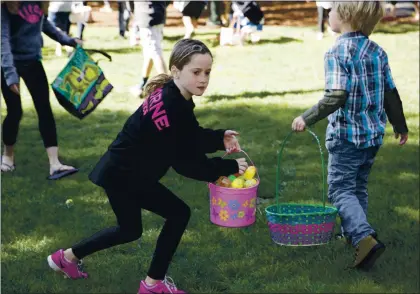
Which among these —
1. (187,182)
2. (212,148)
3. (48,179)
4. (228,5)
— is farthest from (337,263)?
(228,5)

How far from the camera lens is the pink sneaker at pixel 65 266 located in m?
4.41

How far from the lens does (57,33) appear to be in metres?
6.46

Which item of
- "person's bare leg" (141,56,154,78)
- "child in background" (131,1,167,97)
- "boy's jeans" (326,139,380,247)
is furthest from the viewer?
"person's bare leg" (141,56,154,78)

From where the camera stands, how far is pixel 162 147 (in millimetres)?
3926

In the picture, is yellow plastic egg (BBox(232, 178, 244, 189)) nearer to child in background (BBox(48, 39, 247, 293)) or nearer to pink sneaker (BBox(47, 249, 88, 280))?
child in background (BBox(48, 39, 247, 293))

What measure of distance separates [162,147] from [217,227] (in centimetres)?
153

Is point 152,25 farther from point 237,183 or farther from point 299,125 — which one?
point 299,125

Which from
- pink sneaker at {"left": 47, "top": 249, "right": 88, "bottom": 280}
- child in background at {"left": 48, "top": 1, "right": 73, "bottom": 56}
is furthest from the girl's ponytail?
child in background at {"left": 48, "top": 1, "right": 73, "bottom": 56}

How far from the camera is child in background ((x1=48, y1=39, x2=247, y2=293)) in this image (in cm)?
384

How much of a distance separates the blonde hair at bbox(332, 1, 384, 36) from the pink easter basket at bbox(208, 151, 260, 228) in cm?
107

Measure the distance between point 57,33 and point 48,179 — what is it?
1.29 metres

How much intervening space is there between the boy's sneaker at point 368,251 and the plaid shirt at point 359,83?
1.95 ft

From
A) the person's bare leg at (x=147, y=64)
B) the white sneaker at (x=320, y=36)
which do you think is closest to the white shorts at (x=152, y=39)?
the person's bare leg at (x=147, y=64)

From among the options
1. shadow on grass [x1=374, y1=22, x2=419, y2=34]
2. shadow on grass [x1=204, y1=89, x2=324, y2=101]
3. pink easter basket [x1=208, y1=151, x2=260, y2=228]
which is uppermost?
pink easter basket [x1=208, y1=151, x2=260, y2=228]
